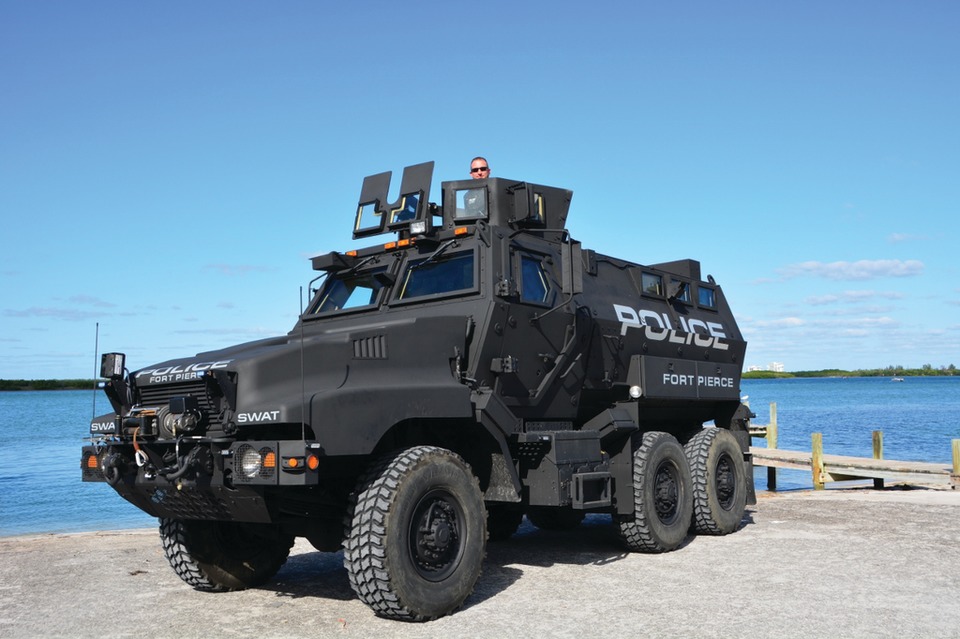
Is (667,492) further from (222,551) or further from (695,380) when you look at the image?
(222,551)

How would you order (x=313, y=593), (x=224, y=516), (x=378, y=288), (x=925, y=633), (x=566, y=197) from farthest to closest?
(x=566, y=197)
(x=378, y=288)
(x=313, y=593)
(x=224, y=516)
(x=925, y=633)

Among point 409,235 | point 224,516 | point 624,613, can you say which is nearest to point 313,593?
point 224,516

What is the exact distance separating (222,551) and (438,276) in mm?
2970

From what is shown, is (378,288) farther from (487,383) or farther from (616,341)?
(616,341)

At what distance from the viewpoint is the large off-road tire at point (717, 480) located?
34.7 feet

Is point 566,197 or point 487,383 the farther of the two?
point 566,197

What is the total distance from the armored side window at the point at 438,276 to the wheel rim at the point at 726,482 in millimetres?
4665

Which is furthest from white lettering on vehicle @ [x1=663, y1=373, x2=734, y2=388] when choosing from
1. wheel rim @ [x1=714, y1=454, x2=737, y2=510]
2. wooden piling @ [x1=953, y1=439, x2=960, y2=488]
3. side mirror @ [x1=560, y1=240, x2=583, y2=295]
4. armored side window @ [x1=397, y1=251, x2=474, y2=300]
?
wooden piling @ [x1=953, y1=439, x2=960, y2=488]

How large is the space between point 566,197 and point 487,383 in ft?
8.72

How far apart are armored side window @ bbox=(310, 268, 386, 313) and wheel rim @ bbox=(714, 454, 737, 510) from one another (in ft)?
16.3

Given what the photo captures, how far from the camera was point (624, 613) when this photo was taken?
6602 millimetres

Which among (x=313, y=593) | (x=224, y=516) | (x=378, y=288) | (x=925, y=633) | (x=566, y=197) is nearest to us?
(x=925, y=633)

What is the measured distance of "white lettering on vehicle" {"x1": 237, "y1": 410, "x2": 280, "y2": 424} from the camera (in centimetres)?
588

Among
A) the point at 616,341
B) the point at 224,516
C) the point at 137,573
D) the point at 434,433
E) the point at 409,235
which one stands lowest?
the point at 137,573
